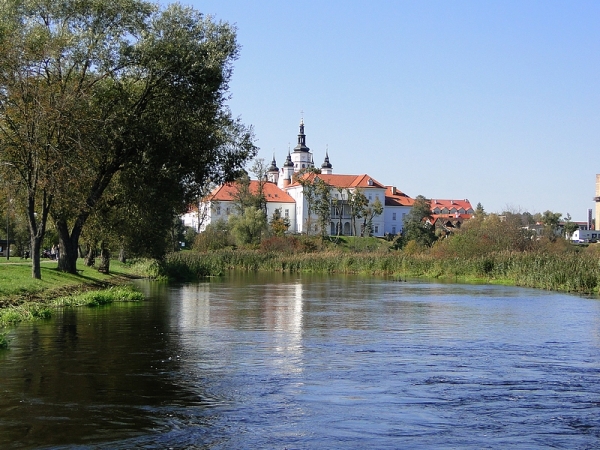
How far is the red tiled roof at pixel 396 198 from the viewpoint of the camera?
567 feet

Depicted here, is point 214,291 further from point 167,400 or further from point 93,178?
point 167,400

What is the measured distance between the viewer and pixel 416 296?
41812 millimetres

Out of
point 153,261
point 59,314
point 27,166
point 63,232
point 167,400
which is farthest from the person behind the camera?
point 153,261

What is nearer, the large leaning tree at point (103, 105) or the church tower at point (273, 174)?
the large leaning tree at point (103, 105)

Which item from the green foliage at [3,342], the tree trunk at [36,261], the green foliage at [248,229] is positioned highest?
the green foliage at [248,229]

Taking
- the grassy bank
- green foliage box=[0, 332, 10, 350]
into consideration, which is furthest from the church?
green foliage box=[0, 332, 10, 350]

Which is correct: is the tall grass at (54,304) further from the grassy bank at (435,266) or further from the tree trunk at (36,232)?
the grassy bank at (435,266)

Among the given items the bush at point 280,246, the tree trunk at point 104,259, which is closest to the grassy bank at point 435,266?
the tree trunk at point 104,259

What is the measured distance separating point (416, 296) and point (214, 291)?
10.8 meters

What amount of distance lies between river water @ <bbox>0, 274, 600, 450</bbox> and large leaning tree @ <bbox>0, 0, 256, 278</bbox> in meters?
8.00

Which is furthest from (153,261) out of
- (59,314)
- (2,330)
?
(2,330)

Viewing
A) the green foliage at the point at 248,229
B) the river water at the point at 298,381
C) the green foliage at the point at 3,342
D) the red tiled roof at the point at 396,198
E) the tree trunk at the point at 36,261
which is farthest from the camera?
the red tiled roof at the point at 396,198

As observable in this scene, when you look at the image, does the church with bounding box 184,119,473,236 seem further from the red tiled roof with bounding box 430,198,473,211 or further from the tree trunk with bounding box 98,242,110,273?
the tree trunk with bounding box 98,242,110,273

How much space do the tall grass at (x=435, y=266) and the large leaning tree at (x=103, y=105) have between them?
19.6 meters
